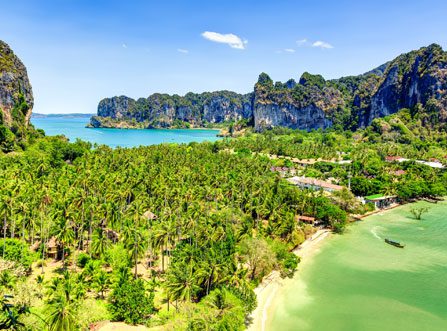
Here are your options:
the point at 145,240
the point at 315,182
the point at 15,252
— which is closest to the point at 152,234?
the point at 145,240

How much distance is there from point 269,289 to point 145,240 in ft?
61.4

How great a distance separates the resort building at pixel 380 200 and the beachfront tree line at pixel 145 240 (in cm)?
1619

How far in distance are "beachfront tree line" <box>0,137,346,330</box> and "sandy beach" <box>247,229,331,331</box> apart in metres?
1.64

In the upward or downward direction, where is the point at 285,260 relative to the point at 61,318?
downward

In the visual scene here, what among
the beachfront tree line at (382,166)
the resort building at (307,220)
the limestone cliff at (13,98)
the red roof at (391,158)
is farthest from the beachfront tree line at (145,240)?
the red roof at (391,158)

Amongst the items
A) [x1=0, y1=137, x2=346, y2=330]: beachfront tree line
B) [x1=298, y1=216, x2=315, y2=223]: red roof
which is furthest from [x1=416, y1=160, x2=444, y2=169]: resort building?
[x1=298, y1=216, x2=315, y2=223]: red roof

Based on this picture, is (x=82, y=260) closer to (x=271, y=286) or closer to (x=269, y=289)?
(x=269, y=289)

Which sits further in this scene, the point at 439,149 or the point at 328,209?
the point at 439,149

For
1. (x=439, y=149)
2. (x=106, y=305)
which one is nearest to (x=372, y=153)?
(x=439, y=149)

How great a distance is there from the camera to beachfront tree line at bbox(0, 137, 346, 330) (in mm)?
37438

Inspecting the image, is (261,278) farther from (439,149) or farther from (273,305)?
(439,149)

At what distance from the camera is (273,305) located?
4369cm

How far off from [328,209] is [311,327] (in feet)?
119

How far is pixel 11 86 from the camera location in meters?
146
